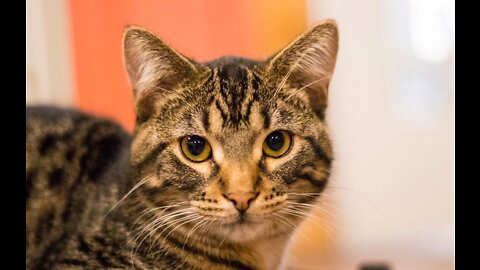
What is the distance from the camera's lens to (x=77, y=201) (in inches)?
59.4

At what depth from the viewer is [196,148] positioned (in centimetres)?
126

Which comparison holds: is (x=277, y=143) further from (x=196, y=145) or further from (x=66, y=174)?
(x=66, y=174)

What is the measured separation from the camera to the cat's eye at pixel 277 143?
4.17 feet

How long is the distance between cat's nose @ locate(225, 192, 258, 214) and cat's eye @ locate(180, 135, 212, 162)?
13cm

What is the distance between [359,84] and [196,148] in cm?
198

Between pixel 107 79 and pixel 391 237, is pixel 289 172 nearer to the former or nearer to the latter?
pixel 107 79

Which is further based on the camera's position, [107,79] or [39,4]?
[107,79]

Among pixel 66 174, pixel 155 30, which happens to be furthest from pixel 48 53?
pixel 66 174

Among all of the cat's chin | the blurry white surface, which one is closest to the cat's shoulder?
the cat's chin

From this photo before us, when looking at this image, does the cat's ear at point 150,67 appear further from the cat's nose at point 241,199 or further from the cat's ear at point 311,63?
the cat's nose at point 241,199

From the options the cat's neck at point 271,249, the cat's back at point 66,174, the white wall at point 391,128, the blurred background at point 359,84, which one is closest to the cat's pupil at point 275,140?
the cat's neck at point 271,249

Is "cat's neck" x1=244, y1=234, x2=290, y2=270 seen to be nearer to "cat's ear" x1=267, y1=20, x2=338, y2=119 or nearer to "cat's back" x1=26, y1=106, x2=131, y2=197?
"cat's ear" x1=267, y1=20, x2=338, y2=119

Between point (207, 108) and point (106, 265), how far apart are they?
17.5 inches
